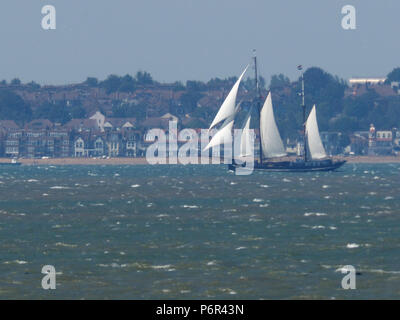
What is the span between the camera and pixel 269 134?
5551 inches

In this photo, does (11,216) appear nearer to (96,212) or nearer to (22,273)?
(96,212)

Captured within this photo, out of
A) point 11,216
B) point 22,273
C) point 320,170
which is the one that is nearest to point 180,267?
point 22,273

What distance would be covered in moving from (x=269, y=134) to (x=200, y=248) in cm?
9683

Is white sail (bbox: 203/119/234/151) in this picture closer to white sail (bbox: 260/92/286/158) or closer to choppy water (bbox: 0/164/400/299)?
white sail (bbox: 260/92/286/158)

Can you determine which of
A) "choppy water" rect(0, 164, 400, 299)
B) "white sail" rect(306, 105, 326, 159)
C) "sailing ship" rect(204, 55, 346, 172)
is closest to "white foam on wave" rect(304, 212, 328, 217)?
"choppy water" rect(0, 164, 400, 299)

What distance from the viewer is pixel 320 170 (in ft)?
501

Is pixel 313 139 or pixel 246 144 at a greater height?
pixel 313 139

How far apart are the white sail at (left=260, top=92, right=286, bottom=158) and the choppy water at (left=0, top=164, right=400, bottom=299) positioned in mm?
62664

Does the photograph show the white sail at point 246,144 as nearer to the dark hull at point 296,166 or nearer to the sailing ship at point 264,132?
the sailing ship at point 264,132

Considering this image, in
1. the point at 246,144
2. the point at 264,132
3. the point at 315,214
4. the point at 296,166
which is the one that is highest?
the point at 264,132

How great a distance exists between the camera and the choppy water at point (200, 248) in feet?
114

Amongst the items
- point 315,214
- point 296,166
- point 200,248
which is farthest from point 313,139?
point 200,248

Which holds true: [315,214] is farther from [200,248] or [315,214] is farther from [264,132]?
[264,132]
